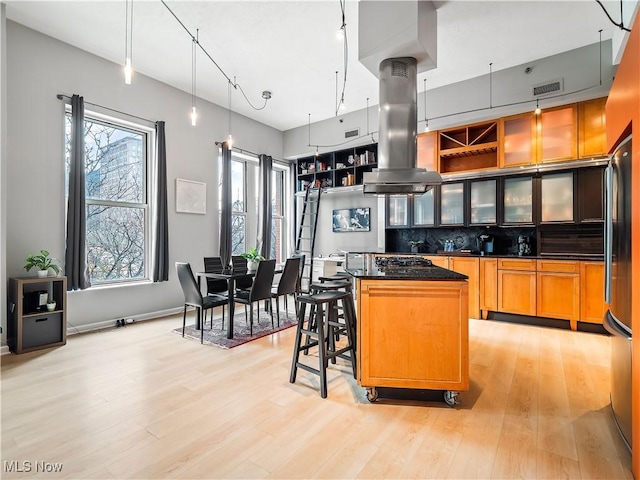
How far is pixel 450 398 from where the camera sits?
236 cm

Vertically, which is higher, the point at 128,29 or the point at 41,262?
the point at 128,29

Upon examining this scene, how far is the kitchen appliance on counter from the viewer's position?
1.82 m

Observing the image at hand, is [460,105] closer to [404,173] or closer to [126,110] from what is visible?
[404,173]

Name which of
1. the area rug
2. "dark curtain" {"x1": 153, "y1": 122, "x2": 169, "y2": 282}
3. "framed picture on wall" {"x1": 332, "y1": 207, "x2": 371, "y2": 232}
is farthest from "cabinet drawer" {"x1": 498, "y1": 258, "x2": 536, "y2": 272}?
"dark curtain" {"x1": 153, "y1": 122, "x2": 169, "y2": 282}

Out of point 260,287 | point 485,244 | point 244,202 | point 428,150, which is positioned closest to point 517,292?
point 485,244

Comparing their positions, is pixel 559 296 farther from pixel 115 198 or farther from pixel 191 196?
pixel 115 198

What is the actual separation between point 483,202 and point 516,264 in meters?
1.12

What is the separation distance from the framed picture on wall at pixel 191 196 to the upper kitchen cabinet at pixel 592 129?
565 cm

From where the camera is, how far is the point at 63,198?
13.0 ft

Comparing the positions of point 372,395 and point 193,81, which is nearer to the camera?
point 372,395

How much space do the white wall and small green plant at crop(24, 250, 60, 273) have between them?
153 millimetres

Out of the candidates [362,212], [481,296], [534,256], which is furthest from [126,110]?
[534,256]

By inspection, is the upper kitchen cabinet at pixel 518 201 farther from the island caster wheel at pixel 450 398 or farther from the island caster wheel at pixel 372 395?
the island caster wheel at pixel 372 395

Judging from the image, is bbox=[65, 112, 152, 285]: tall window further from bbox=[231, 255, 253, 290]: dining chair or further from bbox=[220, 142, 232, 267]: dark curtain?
bbox=[231, 255, 253, 290]: dining chair
